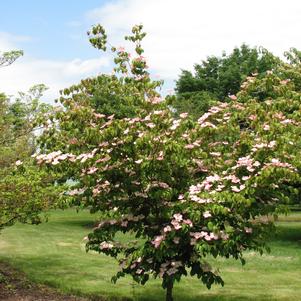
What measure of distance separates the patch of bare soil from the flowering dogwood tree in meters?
3.19

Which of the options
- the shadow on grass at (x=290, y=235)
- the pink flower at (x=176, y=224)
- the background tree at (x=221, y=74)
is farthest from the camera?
the background tree at (x=221, y=74)

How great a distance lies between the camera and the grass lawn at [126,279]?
13297 millimetres

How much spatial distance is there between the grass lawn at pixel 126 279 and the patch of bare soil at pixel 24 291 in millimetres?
340

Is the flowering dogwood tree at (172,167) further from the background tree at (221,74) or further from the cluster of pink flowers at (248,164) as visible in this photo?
the background tree at (221,74)

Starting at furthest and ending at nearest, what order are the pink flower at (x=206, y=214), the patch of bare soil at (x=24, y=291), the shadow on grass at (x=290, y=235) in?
the shadow on grass at (x=290, y=235), the patch of bare soil at (x=24, y=291), the pink flower at (x=206, y=214)

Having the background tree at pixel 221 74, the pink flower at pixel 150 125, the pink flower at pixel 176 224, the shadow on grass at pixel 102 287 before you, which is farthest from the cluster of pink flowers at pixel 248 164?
the background tree at pixel 221 74

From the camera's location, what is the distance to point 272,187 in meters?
9.15

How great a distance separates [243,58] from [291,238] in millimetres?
29718

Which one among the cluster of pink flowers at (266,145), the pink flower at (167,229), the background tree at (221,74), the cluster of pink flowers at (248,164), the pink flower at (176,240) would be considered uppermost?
the background tree at (221,74)

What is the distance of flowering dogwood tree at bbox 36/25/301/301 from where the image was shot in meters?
9.00

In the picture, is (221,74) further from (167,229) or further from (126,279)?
(167,229)

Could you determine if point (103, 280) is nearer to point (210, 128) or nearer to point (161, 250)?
point (161, 250)

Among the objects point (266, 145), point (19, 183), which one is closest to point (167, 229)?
point (266, 145)

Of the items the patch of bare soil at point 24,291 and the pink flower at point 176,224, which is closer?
the pink flower at point 176,224
